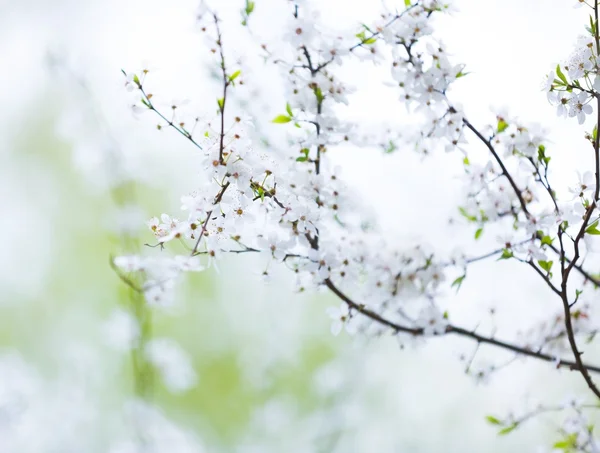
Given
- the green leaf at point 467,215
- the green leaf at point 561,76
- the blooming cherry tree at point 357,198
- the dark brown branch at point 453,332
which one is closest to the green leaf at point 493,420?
the blooming cherry tree at point 357,198

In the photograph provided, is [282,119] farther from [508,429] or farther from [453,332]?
[508,429]

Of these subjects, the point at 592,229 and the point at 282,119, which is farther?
the point at 282,119

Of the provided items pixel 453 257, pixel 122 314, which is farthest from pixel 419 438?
pixel 453 257

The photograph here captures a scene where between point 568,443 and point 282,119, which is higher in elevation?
point 282,119

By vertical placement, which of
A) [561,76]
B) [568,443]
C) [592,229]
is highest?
[561,76]

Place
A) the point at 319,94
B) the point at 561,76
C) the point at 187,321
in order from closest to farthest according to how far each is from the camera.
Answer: the point at 561,76 → the point at 319,94 → the point at 187,321

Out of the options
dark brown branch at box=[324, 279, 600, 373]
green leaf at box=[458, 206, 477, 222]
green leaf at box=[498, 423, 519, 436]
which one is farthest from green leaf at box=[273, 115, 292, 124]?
green leaf at box=[498, 423, 519, 436]

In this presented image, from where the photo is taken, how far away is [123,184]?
1716 mm

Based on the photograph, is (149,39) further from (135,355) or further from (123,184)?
(135,355)

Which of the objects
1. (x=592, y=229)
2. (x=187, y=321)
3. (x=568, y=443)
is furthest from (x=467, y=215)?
(x=187, y=321)

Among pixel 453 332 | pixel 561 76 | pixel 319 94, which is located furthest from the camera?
pixel 453 332

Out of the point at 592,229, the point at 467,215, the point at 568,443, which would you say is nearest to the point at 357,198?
the point at 467,215

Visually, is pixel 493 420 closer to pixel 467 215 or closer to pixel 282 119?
pixel 467 215

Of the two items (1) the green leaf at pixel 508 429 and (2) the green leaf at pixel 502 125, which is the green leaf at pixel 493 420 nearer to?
(1) the green leaf at pixel 508 429
